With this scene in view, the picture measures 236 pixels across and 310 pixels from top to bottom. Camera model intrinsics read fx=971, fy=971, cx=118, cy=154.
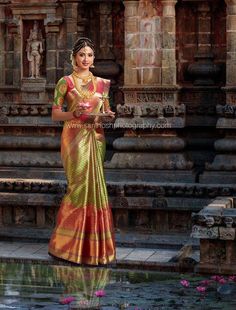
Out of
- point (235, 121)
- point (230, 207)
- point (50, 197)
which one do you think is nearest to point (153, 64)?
point (235, 121)

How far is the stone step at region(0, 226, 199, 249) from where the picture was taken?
574 inches

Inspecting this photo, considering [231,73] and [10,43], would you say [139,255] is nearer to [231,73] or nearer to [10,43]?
[231,73]

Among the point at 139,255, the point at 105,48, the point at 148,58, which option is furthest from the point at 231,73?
the point at 139,255

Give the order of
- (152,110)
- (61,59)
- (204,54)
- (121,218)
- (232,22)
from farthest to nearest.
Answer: (61,59)
(204,54)
(152,110)
(232,22)
(121,218)

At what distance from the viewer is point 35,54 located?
679 inches

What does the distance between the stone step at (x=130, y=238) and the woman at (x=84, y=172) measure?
2257mm

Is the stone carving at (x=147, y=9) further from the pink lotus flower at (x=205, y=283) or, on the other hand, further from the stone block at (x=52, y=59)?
the pink lotus flower at (x=205, y=283)

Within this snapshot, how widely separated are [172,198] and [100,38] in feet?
12.2

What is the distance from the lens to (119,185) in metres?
15.3

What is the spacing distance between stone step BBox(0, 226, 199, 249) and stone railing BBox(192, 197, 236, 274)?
5.79 feet

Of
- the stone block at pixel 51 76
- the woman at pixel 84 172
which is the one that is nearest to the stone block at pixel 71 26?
the stone block at pixel 51 76

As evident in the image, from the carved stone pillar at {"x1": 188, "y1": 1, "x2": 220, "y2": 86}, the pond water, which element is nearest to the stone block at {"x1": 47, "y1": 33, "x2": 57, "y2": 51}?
the carved stone pillar at {"x1": 188, "y1": 1, "x2": 220, "y2": 86}

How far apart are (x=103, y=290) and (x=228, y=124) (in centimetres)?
572

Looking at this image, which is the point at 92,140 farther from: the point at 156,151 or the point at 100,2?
the point at 100,2
